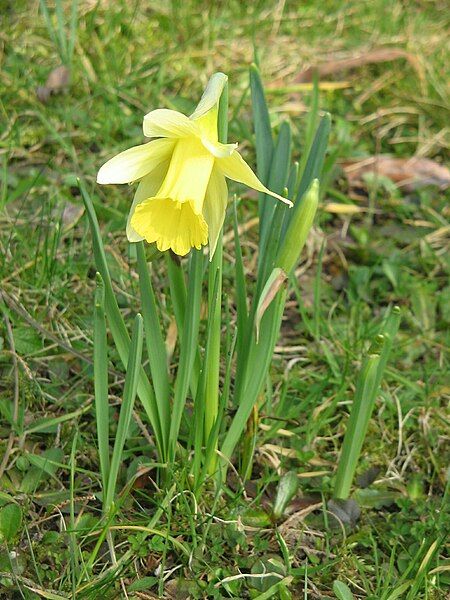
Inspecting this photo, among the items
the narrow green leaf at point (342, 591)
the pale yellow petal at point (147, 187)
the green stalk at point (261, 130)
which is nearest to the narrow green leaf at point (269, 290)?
the pale yellow petal at point (147, 187)

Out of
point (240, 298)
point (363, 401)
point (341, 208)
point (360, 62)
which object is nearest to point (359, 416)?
point (363, 401)

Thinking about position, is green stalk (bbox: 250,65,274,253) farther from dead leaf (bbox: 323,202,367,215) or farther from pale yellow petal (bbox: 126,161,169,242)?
dead leaf (bbox: 323,202,367,215)

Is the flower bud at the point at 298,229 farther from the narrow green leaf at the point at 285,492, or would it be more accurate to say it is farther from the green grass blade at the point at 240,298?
the narrow green leaf at the point at 285,492

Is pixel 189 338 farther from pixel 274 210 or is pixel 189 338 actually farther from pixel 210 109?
pixel 210 109

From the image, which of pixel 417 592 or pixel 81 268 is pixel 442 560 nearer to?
pixel 417 592

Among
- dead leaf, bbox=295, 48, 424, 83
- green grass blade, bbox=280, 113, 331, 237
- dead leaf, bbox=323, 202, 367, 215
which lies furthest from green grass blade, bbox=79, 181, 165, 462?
dead leaf, bbox=295, 48, 424, 83
